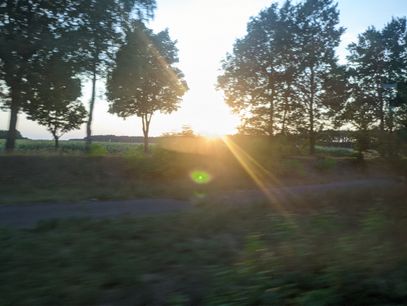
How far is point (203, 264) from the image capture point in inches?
312

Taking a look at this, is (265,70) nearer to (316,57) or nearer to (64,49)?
(316,57)

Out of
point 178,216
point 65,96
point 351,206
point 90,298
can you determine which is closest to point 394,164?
point 351,206

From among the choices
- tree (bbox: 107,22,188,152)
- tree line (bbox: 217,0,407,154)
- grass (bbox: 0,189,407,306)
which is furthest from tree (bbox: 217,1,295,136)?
grass (bbox: 0,189,407,306)

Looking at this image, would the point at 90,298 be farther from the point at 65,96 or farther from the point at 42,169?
the point at 65,96

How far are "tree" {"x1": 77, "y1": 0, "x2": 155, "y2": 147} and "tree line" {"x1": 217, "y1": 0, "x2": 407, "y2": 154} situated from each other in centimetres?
1395

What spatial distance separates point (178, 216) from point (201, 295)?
5598 millimetres

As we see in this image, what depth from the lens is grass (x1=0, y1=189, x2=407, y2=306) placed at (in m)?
5.91

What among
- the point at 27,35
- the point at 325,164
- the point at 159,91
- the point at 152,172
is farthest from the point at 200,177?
the point at 159,91

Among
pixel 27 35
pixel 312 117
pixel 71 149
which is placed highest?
pixel 27 35

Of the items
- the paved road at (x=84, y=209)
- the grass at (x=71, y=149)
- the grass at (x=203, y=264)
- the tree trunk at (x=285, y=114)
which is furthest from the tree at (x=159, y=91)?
the grass at (x=203, y=264)

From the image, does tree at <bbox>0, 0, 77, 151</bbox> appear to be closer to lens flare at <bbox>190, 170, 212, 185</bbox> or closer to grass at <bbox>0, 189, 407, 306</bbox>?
lens flare at <bbox>190, 170, 212, 185</bbox>

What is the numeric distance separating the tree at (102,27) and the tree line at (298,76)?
45.8 feet

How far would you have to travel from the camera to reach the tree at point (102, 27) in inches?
801

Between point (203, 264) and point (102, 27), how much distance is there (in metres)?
15.6
